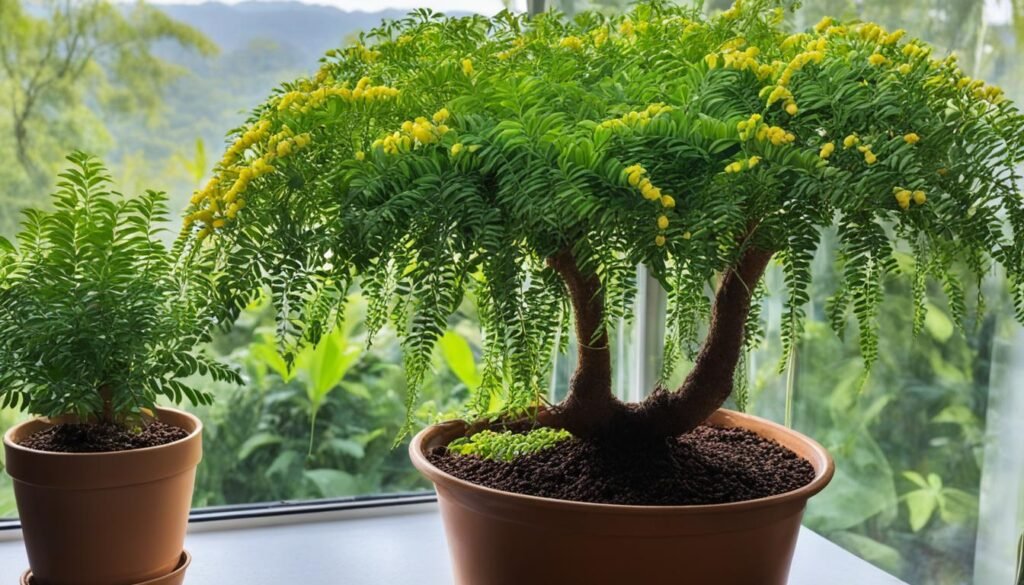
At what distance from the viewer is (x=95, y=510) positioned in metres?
1.00

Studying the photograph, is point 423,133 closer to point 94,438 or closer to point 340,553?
point 94,438

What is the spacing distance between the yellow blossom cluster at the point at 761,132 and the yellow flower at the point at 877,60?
129mm

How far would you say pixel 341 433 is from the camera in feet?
5.55

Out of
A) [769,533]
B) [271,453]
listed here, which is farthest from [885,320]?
[271,453]

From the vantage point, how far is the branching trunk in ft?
3.20

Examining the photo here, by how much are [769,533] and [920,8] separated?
2.46 ft

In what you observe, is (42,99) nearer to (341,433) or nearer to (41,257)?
(41,257)

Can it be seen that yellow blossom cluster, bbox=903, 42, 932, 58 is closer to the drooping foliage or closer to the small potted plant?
the drooping foliage

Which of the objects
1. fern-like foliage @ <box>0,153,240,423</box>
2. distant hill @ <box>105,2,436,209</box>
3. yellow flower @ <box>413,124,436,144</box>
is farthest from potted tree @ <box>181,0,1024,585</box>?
distant hill @ <box>105,2,436,209</box>

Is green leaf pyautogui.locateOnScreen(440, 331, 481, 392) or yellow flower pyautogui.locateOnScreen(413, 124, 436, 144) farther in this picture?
green leaf pyautogui.locateOnScreen(440, 331, 481, 392)

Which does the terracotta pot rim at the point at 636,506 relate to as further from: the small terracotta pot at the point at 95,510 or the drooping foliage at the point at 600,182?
the small terracotta pot at the point at 95,510

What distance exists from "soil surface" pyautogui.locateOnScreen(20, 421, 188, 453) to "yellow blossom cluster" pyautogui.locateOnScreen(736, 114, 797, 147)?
2.28 ft

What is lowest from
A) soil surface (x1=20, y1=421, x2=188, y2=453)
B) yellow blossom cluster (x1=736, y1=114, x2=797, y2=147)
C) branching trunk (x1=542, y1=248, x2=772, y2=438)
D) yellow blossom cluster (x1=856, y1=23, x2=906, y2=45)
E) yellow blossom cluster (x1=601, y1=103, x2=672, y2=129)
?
soil surface (x1=20, y1=421, x2=188, y2=453)

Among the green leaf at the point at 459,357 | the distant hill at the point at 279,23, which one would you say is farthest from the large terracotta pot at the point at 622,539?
the distant hill at the point at 279,23
